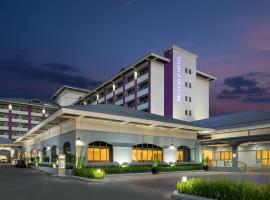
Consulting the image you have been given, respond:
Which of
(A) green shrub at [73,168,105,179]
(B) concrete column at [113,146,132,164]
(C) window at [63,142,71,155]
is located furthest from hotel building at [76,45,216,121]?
(A) green shrub at [73,168,105,179]

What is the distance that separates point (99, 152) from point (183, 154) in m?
14.5

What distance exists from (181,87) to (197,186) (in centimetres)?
5440

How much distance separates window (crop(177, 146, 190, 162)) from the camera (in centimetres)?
4165

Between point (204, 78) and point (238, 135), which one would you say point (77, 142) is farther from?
point (204, 78)

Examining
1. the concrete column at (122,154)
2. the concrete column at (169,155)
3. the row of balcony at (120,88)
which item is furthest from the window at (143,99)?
the concrete column at (122,154)

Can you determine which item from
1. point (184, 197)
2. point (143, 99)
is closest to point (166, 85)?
point (143, 99)

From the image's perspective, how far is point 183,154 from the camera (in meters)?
42.3

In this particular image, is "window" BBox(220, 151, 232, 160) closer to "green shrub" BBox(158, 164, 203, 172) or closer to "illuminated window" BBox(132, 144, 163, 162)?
"green shrub" BBox(158, 164, 203, 172)

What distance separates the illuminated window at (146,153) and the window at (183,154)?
3623mm

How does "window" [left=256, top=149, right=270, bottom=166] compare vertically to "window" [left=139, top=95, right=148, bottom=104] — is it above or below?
below

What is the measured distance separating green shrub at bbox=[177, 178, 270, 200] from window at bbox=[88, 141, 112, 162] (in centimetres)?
1791

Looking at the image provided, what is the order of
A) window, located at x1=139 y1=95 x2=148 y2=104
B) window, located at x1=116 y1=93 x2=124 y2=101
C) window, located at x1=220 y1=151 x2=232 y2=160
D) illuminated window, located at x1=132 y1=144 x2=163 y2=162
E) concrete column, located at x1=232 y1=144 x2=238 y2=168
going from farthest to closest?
window, located at x1=116 y1=93 x2=124 y2=101
window, located at x1=139 y1=95 x2=148 y2=104
window, located at x1=220 y1=151 x2=232 y2=160
concrete column, located at x1=232 y1=144 x2=238 y2=168
illuminated window, located at x1=132 y1=144 x2=163 y2=162

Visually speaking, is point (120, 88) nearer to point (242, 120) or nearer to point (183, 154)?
point (242, 120)

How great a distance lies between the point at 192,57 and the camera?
7112 cm
